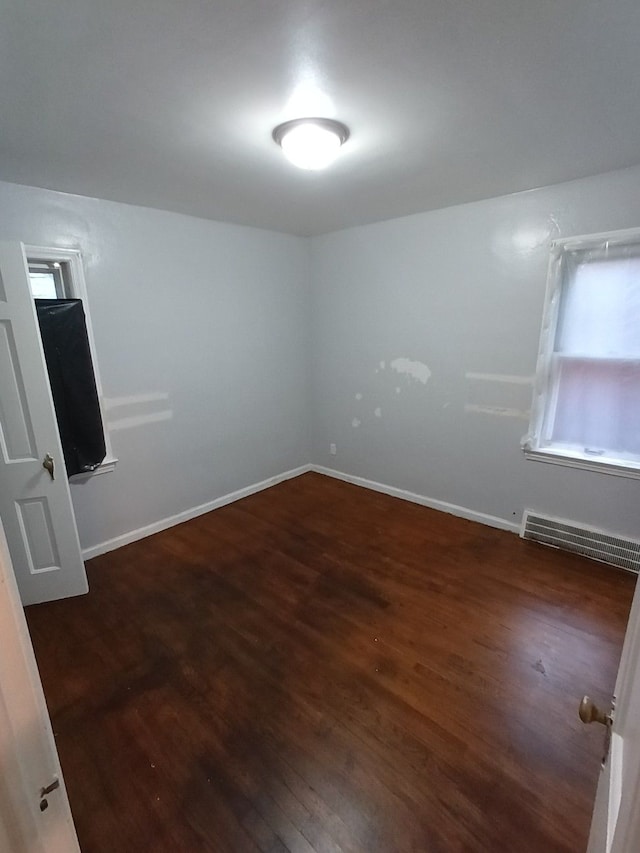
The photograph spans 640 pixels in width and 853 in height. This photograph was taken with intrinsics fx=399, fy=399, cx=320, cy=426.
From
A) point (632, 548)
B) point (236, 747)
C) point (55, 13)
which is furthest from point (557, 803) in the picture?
point (55, 13)

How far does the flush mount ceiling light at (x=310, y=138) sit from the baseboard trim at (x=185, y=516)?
2.77 metres

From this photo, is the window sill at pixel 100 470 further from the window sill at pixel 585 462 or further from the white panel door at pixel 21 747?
the window sill at pixel 585 462

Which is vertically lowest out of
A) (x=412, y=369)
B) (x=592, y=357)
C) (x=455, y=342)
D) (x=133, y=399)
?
(x=133, y=399)

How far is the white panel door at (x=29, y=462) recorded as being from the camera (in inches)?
83.2

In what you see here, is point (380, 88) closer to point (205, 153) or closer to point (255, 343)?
point (205, 153)

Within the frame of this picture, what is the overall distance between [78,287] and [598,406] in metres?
3.54

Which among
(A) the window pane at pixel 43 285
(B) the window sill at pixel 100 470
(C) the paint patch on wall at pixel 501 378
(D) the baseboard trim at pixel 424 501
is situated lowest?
(D) the baseboard trim at pixel 424 501

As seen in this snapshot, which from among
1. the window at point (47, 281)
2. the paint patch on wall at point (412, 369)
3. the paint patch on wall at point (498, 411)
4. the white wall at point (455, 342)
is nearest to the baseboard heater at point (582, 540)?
the white wall at point (455, 342)

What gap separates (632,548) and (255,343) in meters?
3.32

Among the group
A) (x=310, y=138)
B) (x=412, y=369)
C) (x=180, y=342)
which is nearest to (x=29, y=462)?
(x=180, y=342)

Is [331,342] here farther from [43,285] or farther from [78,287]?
[43,285]

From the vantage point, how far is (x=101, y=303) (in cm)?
274

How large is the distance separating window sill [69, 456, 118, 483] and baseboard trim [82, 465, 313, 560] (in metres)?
0.53

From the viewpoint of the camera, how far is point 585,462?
108 inches
